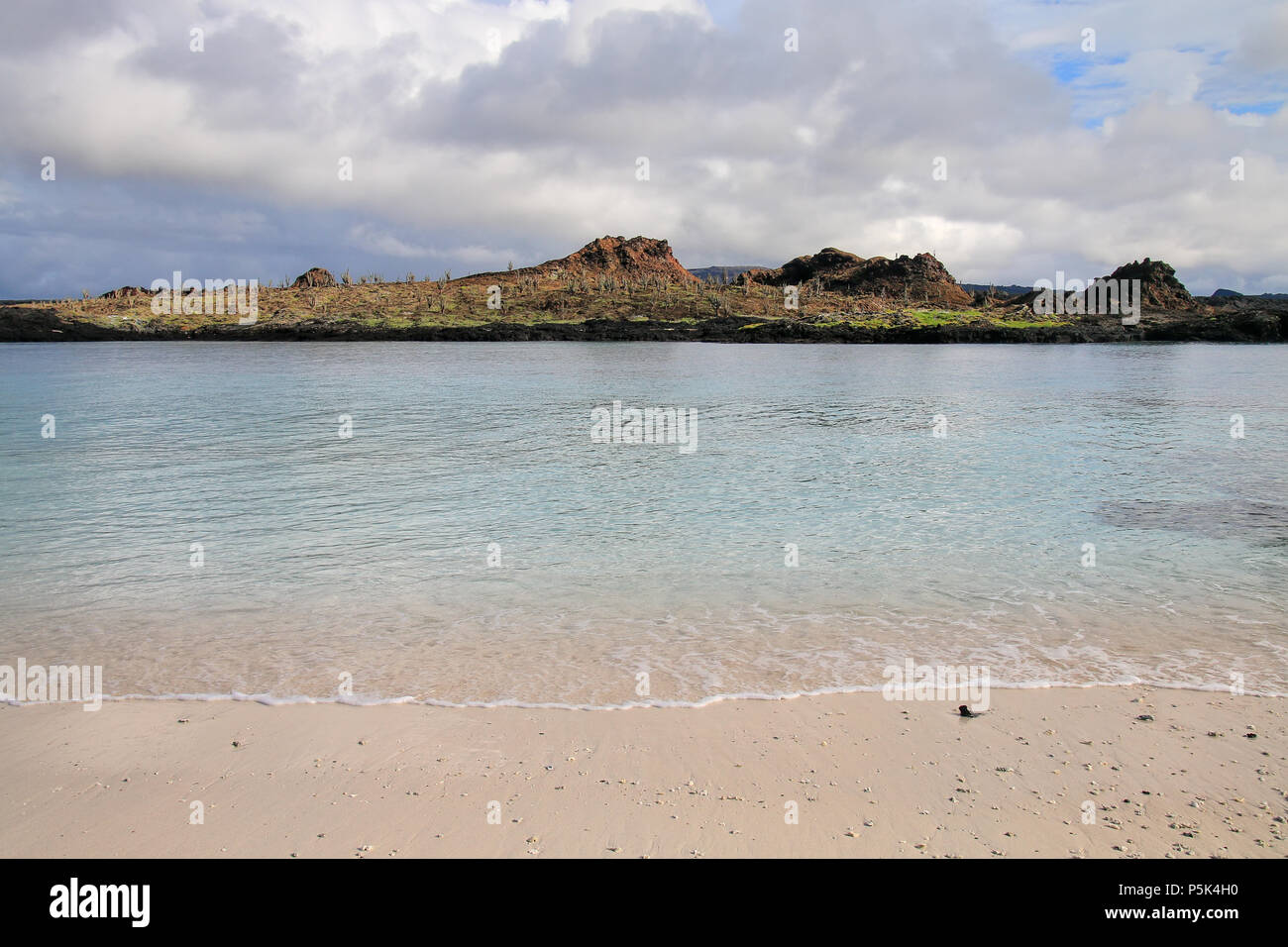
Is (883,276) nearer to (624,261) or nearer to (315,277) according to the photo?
(624,261)

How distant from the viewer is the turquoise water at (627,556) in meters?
6.38

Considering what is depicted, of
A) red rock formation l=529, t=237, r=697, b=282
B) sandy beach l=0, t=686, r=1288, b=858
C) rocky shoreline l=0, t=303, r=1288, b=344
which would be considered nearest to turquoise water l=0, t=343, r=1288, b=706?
sandy beach l=0, t=686, r=1288, b=858

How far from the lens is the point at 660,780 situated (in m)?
4.55

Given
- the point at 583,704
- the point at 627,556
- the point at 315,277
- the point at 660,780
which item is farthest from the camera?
the point at 315,277

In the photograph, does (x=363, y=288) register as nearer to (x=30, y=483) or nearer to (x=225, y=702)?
(x=30, y=483)

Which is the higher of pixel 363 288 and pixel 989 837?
pixel 363 288

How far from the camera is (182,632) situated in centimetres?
697

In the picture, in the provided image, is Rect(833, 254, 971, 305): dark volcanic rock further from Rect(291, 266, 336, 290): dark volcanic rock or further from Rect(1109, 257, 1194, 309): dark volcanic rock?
Rect(291, 266, 336, 290): dark volcanic rock

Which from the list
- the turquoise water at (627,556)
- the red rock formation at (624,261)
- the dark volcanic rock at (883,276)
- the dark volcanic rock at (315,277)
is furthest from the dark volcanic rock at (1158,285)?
the dark volcanic rock at (315,277)

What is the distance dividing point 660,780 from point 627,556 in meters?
4.92

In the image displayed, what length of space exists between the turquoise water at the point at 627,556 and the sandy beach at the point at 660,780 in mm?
474

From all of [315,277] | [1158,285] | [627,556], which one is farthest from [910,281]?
[627,556]
